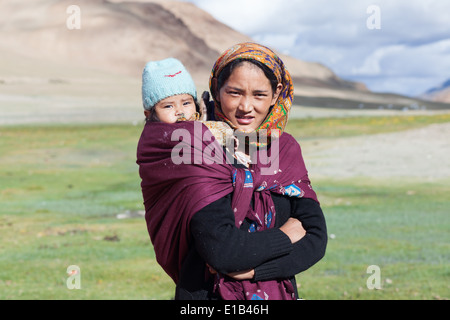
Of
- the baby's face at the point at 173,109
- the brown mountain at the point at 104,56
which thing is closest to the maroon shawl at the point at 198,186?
the baby's face at the point at 173,109

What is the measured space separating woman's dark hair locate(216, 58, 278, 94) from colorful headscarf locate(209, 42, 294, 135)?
1 centimetres

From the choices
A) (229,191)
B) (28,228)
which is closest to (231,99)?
Answer: (229,191)

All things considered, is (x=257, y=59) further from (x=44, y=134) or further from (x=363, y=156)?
(x=44, y=134)

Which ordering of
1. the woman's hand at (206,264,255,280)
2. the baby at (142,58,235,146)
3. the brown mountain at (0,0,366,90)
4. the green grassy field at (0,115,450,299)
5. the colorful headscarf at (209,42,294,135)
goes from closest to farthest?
the woman's hand at (206,264,255,280)
the colorful headscarf at (209,42,294,135)
the baby at (142,58,235,146)
the green grassy field at (0,115,450,299)
the brown mountain at (0,0,366,90)

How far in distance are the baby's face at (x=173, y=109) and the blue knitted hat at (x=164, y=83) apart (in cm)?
2

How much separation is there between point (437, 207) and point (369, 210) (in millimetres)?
1480

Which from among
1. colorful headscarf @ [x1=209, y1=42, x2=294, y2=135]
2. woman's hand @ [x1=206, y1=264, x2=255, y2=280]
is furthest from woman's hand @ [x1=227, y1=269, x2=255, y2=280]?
colorful headscarf @ [x1=209, y1=42, x2=294, y2=135]

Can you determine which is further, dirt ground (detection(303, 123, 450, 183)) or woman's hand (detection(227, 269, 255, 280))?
dirt ground (detection(303, 123, 450, 183))

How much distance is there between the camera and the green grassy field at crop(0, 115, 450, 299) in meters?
8.34

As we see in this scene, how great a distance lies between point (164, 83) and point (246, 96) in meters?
0.43

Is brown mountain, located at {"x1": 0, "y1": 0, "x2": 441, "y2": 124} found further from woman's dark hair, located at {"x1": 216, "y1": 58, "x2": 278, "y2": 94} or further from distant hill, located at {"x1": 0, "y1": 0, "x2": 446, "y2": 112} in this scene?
woman's dark hair, located at {"x1": 216, "y1": 58, "x2": 278, "y2": 94}

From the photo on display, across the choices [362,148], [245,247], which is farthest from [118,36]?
[245,247]

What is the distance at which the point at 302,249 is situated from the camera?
289cm

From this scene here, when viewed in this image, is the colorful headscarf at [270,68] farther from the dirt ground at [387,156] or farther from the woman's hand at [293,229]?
the dirt ground at [387,156]
